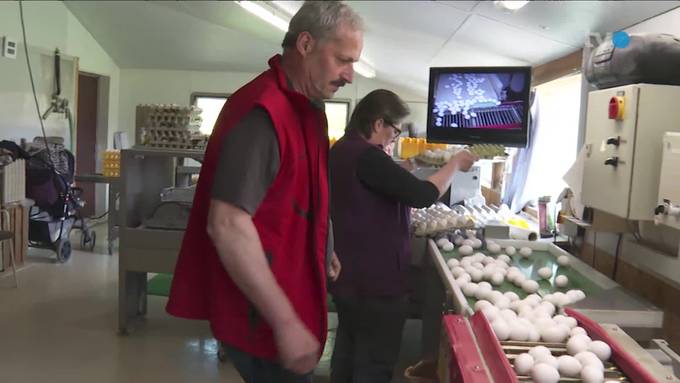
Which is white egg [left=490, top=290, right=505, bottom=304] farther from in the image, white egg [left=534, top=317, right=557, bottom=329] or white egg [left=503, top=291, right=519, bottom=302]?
white egg [left=534, top=317, right=557, bottom=329]

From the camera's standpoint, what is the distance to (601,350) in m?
1.50

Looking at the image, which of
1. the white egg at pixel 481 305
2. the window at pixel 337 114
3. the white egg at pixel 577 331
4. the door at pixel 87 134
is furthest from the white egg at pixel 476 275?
the window at pixel 337 114

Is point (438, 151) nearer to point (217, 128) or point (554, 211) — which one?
point (554, 211)

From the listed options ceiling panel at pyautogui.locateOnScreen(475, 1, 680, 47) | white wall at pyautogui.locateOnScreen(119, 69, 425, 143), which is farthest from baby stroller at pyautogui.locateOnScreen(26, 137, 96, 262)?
ceiling panel at pyautogui.locateOnScreen(475, 1, 680, 47)

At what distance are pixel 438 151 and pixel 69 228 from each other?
13.5ft

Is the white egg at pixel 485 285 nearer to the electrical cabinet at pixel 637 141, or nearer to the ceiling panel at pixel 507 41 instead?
the electrical cabinet at pixel 637 141

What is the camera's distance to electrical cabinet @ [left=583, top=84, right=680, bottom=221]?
204 cm

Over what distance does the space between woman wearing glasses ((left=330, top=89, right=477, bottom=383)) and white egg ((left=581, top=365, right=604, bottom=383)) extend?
3.22 feet

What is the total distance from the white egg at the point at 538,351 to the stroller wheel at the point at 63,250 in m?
5.11

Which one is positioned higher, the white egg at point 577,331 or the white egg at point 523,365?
the white egg at point 577,331

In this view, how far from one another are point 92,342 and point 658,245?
314 cm

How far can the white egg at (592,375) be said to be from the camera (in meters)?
1.37

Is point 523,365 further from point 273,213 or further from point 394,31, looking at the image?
point 394,31

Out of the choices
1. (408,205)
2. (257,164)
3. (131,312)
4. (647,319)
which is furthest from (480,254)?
(131,312)
